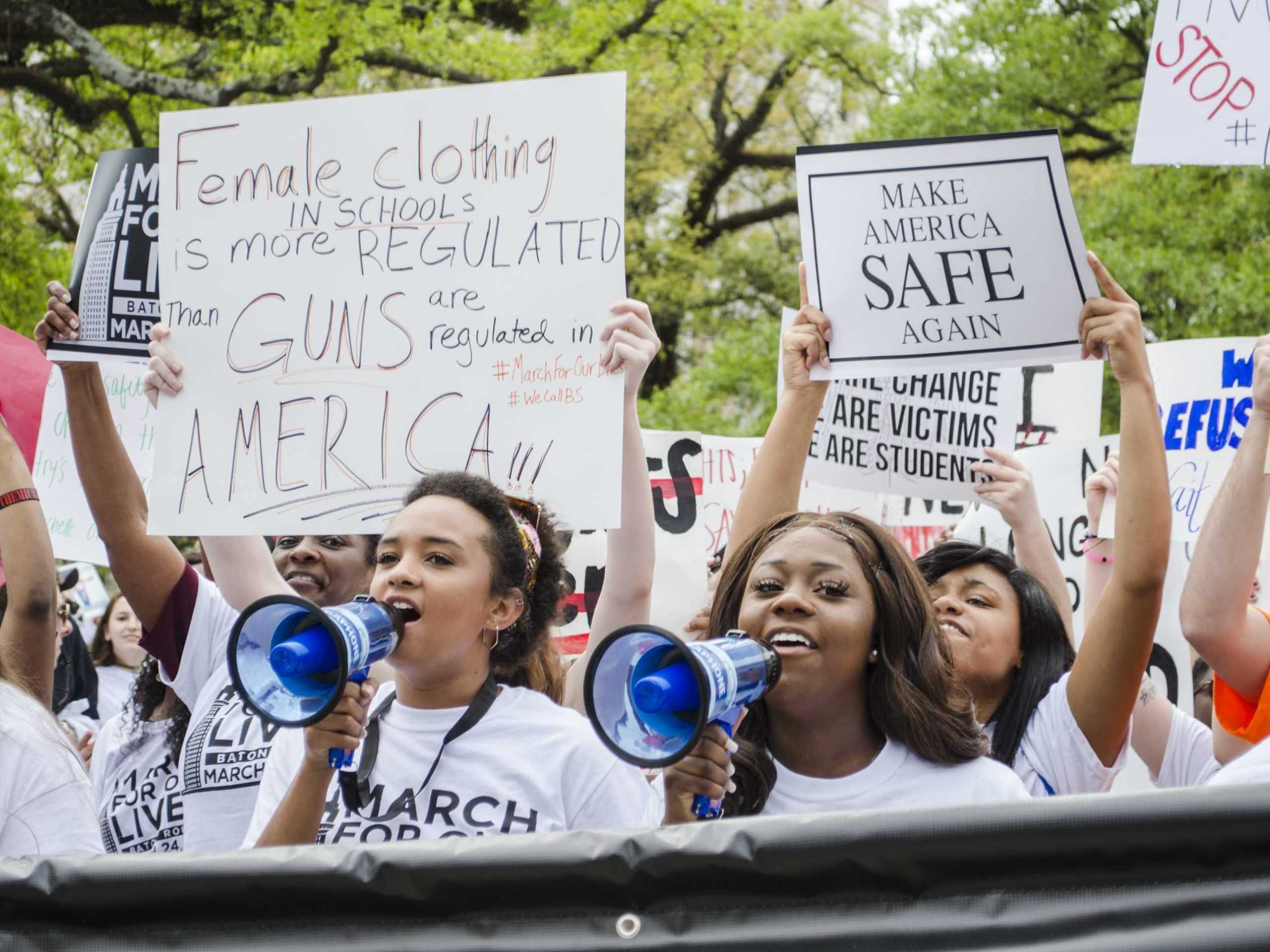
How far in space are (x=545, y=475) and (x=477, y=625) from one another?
0.42m

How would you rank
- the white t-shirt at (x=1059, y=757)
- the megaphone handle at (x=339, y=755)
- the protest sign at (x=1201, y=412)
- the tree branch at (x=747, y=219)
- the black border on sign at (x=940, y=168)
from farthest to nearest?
1. the tree branch at (x=747, y=219)
2. the protest sign at (x=1201, y=412)
3. the black border on sign at (x=940, y=168)
4. the white t-shirt at (x=1059, y=757)
5. the megaphone handle at (x=339, y=755)

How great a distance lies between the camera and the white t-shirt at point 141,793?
132 inches

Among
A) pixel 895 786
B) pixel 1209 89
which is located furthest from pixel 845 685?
pixel 1209 89

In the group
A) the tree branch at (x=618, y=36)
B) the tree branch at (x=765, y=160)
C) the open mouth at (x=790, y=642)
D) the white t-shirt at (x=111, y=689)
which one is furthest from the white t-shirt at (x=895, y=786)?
the tree branch at (x=765, y=160)

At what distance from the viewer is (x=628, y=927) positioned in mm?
1352

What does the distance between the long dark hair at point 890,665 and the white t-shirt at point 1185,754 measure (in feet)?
4.04

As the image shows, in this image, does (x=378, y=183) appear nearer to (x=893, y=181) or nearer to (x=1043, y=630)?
(x=893, y=181)

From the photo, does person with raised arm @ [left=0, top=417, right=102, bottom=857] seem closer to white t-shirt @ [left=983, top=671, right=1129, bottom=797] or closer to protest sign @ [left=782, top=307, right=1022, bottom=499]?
white t-shirt @ [left=983, top=671, right=1129, bottom=797]

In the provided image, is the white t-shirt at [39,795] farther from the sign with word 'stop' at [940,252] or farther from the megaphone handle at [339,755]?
the sign with word 'stop' at [940,252]

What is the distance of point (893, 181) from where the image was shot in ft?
10.7

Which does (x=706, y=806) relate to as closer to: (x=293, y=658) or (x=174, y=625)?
(x=293, y=658)

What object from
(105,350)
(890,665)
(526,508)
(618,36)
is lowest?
(890,665)

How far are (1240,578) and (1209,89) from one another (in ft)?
4.31

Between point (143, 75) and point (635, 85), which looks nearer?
point (143, 75)
